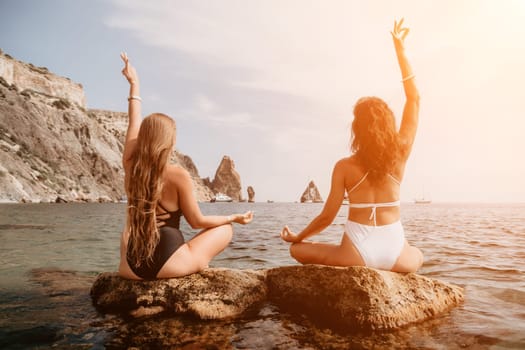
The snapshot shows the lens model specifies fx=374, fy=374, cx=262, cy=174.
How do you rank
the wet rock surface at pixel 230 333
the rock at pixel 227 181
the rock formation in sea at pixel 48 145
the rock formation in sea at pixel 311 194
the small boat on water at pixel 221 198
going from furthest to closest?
the rock at pixel 227 181, the rock formation in sea at pixel 311 194, the small boat on water at pixel 221 198, the rock formation in sea at pixel 48 145, the wet rock surface at pixel 230 333

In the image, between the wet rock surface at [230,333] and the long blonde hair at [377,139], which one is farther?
the long blonde hair at [377,139]

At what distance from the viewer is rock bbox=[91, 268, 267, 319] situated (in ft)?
14.2

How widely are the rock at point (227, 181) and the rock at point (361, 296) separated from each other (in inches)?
Answer: 6154

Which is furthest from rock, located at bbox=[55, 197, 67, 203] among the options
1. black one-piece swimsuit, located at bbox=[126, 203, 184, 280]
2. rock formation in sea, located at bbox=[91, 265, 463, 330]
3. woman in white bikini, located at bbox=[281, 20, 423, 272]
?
woman in white bikini, located at bbox=[281, 20, 423, 272]

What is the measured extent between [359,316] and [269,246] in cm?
757

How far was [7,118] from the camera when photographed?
6141 cm

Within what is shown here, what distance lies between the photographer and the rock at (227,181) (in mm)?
160625

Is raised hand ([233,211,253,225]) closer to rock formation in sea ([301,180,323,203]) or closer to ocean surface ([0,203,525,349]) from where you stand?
ocean surface ([0,203,525,349])

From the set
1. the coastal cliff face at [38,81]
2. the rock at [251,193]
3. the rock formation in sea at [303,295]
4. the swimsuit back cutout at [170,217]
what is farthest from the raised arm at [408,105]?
the rock at [251,193]

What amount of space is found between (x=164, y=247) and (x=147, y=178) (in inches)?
32.6

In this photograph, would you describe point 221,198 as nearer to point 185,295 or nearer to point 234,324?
point 185,295

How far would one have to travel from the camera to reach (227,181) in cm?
16125

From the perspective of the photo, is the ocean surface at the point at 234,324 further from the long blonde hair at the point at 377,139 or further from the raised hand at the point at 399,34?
the raised hand at the point at 399,34

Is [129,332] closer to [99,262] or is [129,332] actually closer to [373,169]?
[373,169]
